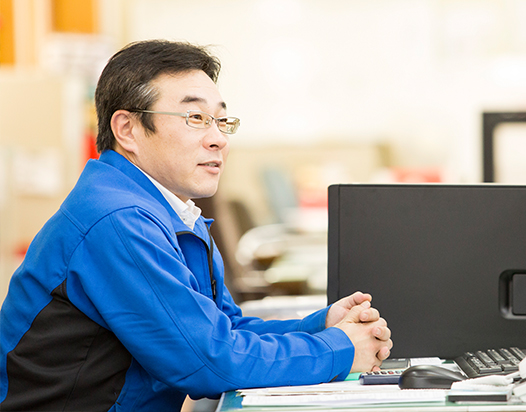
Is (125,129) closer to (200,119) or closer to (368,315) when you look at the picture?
(200,119)

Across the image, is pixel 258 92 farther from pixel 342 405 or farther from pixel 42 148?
pixel 342 405

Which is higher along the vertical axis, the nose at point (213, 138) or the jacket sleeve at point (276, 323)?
the nose at point (213, 138)

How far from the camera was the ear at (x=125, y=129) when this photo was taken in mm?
1115

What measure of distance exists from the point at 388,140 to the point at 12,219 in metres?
4.80

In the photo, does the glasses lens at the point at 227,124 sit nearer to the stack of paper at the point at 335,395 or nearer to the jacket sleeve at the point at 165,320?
the jacket sleeve at the point at 165,320

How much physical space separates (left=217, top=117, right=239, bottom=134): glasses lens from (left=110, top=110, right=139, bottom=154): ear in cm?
15

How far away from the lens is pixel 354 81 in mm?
6832

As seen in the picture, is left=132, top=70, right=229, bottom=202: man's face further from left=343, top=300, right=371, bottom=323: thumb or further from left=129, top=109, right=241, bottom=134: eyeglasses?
left=343, top=300, right=371, bottom=323: thumb

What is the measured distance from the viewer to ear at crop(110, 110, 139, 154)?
112 centimetres

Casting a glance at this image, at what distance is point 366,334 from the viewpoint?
1014 millimetres

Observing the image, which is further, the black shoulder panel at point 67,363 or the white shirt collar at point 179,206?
the white shirt collar at point 179,206

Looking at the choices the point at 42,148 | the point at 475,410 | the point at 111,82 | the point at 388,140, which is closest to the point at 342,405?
the point at 475,410

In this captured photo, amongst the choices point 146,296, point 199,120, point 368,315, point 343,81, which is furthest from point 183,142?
point 343,81

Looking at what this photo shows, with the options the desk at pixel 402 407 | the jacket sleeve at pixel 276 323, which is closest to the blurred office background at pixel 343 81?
the jacket sleeve at pixel 276 323
